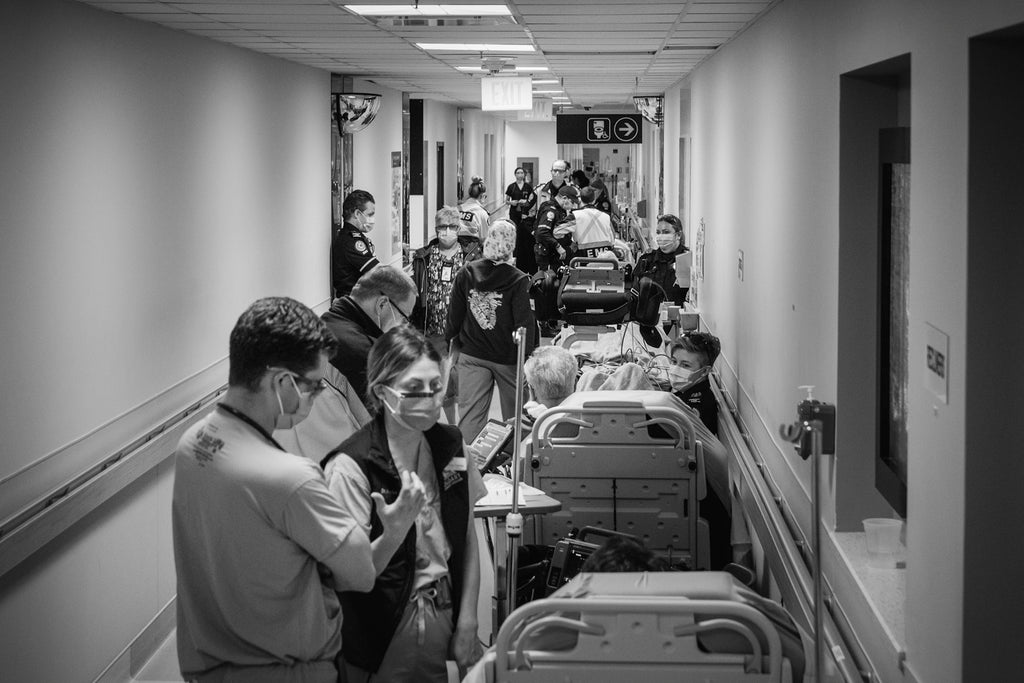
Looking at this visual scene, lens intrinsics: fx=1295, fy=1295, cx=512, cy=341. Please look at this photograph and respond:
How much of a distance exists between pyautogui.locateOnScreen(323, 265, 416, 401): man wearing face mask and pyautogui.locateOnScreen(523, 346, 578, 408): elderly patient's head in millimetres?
615

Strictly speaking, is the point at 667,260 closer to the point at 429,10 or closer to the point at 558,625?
the point at 429,10

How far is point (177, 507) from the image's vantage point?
280 centimetres

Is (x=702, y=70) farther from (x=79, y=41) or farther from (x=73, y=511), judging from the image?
(x=73, y=511)

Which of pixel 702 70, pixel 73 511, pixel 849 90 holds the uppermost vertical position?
pixel 702 70

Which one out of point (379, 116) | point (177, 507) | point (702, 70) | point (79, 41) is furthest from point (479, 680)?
point (379, 116)

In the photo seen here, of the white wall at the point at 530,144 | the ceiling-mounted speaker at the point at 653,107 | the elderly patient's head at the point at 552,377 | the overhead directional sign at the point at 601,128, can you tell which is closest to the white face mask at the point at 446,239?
the elderly patient's head at the point at 552,377

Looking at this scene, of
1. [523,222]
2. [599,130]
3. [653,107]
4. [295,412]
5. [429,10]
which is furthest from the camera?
[599,130]

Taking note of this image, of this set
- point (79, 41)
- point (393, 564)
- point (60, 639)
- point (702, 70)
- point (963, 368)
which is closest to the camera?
point (963, 368)

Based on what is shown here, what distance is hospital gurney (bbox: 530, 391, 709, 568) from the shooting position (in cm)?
484

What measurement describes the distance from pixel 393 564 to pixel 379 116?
1172cm

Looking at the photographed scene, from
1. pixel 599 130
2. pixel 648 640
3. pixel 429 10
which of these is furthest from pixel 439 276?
pixel 599 130

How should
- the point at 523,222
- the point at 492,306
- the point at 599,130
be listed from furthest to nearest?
the point at 599,130
the point at 523,222
the point at 492,306

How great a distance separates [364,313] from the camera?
543cm

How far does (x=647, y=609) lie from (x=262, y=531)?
819 mm
